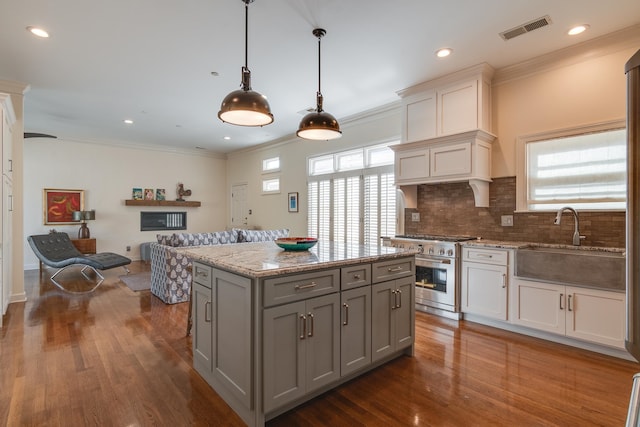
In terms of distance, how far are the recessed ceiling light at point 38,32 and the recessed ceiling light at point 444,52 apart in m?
3.90

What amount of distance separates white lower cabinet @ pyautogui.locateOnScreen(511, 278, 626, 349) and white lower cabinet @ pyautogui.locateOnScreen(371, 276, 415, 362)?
134cm

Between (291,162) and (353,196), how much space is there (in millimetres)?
2016

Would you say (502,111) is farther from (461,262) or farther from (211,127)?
(211,127)

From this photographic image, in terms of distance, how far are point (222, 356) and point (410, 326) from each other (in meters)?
1.56

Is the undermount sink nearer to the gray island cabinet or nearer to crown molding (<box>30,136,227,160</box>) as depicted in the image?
the gray island cabinet

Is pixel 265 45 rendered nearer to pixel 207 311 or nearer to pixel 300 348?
pixel 207 311

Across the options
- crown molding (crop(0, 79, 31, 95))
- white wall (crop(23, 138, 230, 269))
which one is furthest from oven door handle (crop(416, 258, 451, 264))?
white wall (crop(23, 138, 230, 269))

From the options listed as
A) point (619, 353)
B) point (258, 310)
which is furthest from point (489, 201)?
point (258, 310)

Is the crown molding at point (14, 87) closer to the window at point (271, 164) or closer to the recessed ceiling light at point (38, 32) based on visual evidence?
the recessed ceiling light at point (38, 32)

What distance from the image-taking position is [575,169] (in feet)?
11.3

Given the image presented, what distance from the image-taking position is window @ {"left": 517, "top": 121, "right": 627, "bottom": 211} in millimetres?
3166

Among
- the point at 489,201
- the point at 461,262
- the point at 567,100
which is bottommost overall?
the point at 461,262

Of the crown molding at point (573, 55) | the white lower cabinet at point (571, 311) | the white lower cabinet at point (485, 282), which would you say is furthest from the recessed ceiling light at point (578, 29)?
the white lower cabinet at point (571, 311)

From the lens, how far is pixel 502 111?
3912 mm
